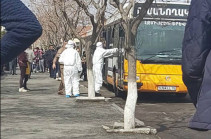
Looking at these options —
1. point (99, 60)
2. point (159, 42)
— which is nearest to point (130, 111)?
point (159, 42)

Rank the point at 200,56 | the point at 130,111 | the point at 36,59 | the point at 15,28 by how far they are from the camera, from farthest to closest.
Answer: the point at 36,59, the point at 130,111, the point at 200,56, the point at 15,28

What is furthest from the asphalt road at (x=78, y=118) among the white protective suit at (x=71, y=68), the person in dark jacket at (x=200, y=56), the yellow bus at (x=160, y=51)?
the person in dark jacket at (x=200, y=56)

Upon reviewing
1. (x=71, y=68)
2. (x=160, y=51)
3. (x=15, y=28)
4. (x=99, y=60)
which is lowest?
(x=71, y=68)

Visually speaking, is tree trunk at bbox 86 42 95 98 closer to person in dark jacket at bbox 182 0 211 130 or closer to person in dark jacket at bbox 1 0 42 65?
person in dark jacket at bbox 182 0 211 130

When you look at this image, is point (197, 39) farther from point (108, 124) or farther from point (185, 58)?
point (108, 124)

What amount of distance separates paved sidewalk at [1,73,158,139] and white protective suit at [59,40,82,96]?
110 cm

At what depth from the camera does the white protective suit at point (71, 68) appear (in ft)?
49.5

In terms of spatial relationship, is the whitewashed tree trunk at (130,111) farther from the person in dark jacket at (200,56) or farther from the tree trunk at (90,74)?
the person in dark jacket at (200,56)

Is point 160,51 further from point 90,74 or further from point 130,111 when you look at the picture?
point 130,111

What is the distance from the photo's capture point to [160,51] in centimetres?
1432

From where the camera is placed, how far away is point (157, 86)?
564 inches

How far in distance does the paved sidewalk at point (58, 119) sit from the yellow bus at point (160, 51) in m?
1.70

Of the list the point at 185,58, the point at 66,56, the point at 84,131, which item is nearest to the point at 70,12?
the point at 66,56

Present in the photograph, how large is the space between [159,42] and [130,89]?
18.4 feet
